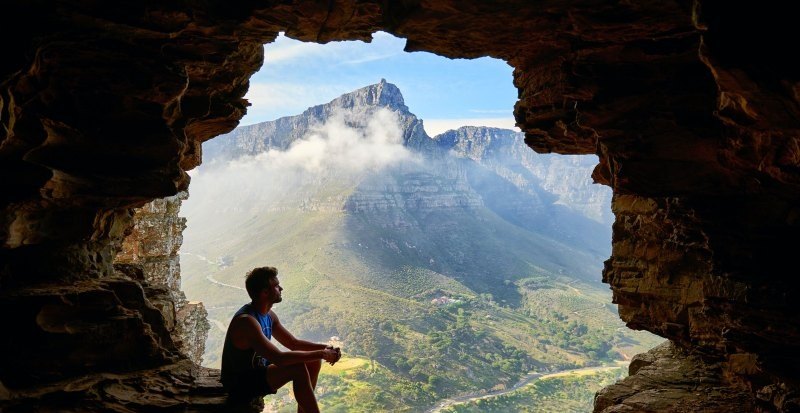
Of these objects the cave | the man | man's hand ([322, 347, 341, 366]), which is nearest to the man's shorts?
the man

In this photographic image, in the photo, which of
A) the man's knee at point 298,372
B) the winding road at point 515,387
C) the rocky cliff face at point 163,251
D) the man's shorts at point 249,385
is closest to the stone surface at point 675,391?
the man's knee at point 298,372

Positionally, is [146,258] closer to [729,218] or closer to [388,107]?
[729,218]

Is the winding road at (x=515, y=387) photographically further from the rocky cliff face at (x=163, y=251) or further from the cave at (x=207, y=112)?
the cave at (x=207, y=112)

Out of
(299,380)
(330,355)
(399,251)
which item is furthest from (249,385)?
(399,251)

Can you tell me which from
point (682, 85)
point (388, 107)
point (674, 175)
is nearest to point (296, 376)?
point (674, 175)

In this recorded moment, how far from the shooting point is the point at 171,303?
12.6 meters

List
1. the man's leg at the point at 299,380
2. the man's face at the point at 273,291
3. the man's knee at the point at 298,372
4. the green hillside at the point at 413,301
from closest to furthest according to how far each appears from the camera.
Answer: the man's leg at the point at 299,380 < the man's knee at the point at 298,372 < the man's face at the point at 273,291 < the green hillside at the point at 413,301

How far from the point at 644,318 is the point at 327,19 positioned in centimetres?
1118

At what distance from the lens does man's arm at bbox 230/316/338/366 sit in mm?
8797

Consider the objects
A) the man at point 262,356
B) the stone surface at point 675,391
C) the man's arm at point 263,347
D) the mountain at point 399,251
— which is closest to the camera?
the man's arm at point 263,347

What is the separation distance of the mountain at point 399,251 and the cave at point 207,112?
130 ft

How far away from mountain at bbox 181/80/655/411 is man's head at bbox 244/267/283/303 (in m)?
40.5

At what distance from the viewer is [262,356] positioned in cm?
898

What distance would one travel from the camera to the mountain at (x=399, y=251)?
2601 inches
